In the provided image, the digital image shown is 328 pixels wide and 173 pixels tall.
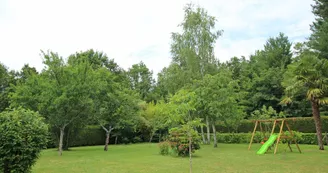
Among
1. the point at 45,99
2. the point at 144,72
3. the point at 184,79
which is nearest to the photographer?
the point at 45,99

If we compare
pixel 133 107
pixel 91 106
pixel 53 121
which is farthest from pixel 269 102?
pixel 53 121

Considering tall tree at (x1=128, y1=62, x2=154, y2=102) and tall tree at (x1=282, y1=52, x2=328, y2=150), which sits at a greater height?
tall tree at (x1=128, y1=62, x2=154, y2=102)

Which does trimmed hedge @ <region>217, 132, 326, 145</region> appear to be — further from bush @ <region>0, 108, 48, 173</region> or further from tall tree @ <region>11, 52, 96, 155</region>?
bush @ <region>0, 108, 48, 173</region>

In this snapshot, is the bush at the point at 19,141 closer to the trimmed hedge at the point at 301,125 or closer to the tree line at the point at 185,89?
the tree line at the point at 185,89

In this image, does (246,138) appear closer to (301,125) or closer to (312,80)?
(301,125)

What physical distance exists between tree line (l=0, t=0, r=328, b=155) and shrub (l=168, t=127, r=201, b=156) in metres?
0.90

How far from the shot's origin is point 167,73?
27.6 meters

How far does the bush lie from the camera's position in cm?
717

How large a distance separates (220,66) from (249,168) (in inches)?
715

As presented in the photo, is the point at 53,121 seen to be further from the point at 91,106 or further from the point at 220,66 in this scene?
the point at 220,66

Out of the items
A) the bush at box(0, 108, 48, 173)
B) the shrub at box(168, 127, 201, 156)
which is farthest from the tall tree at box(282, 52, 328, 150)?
the bush at box(0, 108, 48, 173)

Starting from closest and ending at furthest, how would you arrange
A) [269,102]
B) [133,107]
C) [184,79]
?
[133,107], [184,79], [269,102]

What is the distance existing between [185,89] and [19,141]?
15063mm

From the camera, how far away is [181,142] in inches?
605
